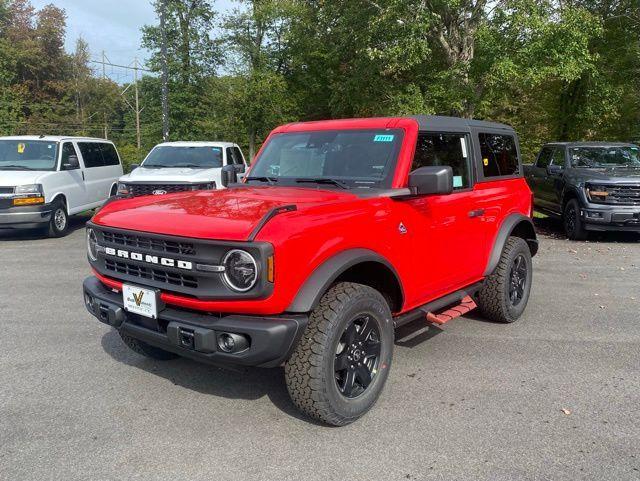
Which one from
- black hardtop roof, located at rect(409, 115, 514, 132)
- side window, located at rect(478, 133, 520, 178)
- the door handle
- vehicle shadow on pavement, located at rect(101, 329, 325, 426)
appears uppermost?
black hardtop roof, located at rect(409, 115, 514, 132)

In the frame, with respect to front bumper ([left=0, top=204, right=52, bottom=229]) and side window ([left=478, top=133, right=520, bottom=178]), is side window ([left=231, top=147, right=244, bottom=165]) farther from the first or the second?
side window ([left=478, top=133, right=520, bottom=178])

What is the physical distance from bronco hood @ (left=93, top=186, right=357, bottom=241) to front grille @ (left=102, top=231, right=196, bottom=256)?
6 cm

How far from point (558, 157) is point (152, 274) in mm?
10567

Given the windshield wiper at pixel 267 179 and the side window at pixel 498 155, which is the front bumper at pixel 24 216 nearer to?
the windshield wiper at pixel 267 179

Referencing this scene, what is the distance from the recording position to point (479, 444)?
9.94 ft

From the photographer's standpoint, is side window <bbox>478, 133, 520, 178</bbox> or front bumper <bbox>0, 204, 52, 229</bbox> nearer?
side window <bbox>478, 133, 520, 178</bbox>

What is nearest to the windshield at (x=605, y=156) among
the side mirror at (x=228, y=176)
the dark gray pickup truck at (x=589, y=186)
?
the dark gray pickup truck at (x=589, y=186)

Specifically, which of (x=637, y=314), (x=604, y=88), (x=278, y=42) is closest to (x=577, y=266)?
(x=637, y=314)

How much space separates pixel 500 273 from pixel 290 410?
8.29 feet

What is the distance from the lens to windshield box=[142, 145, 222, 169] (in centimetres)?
1088

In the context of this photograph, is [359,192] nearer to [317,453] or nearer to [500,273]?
[317,453]

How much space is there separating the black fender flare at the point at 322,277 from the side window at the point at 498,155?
7.04ft

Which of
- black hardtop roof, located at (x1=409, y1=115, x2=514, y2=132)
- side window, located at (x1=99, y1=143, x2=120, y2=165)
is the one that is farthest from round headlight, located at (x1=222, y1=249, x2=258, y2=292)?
side window, located at (x1=99, y1=143, x2=120, y2=165)

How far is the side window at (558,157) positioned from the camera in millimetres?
11229
